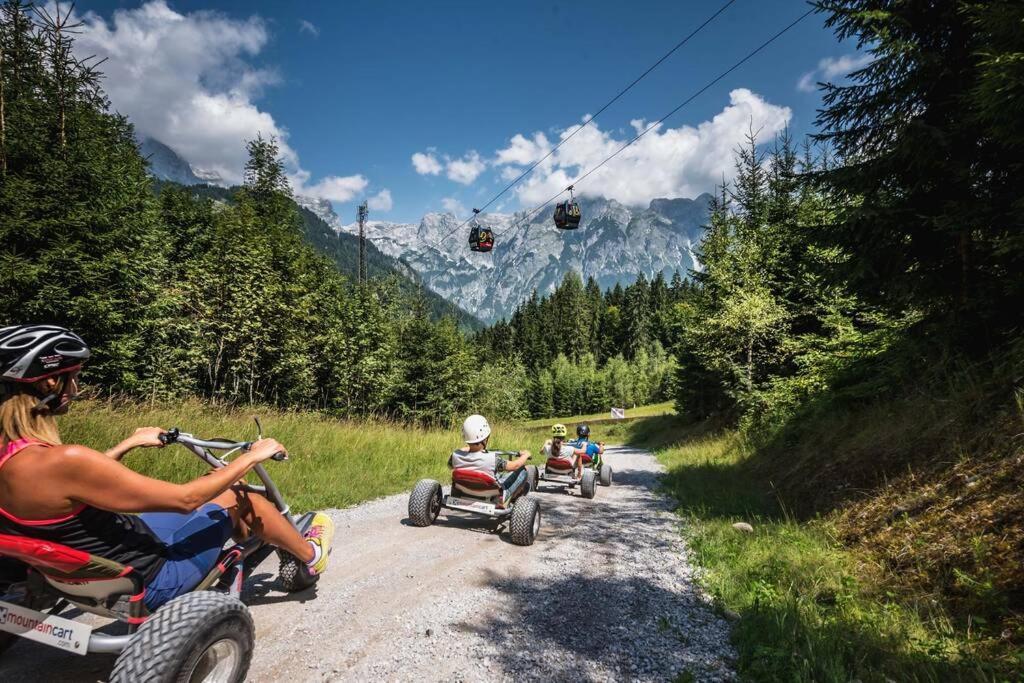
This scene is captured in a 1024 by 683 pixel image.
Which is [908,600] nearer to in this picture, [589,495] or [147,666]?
[147,666]

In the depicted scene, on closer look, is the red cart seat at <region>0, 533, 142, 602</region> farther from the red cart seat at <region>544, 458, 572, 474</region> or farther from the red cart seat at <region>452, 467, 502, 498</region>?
the red cart seat at <region>544, 458, 572, 474</region>

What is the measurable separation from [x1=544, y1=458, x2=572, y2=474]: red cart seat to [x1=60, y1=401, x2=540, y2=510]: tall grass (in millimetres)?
2401

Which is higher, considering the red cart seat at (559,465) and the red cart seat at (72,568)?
the red cart seat at (72,568)

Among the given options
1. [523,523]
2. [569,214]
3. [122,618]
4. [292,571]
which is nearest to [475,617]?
[292,571]

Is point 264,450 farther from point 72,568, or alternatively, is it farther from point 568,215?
point 568,215

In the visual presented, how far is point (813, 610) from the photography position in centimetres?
385

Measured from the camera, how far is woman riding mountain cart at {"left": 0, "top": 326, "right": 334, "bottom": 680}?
6.67 feet

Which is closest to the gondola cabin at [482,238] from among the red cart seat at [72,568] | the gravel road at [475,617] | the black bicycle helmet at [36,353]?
the gravel road at [475,617]

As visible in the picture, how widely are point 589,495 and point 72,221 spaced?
46.8 ft

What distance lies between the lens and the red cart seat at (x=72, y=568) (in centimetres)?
203

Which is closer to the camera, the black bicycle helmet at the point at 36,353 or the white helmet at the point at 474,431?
the black bicycle helmet at the point at 36,353

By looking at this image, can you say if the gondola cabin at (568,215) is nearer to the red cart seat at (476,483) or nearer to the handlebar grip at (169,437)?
the red cart seat at (476,483)

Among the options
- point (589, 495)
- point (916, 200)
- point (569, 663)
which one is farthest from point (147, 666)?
point (916, 200)

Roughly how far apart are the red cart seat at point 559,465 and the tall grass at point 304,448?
2.40 metres
